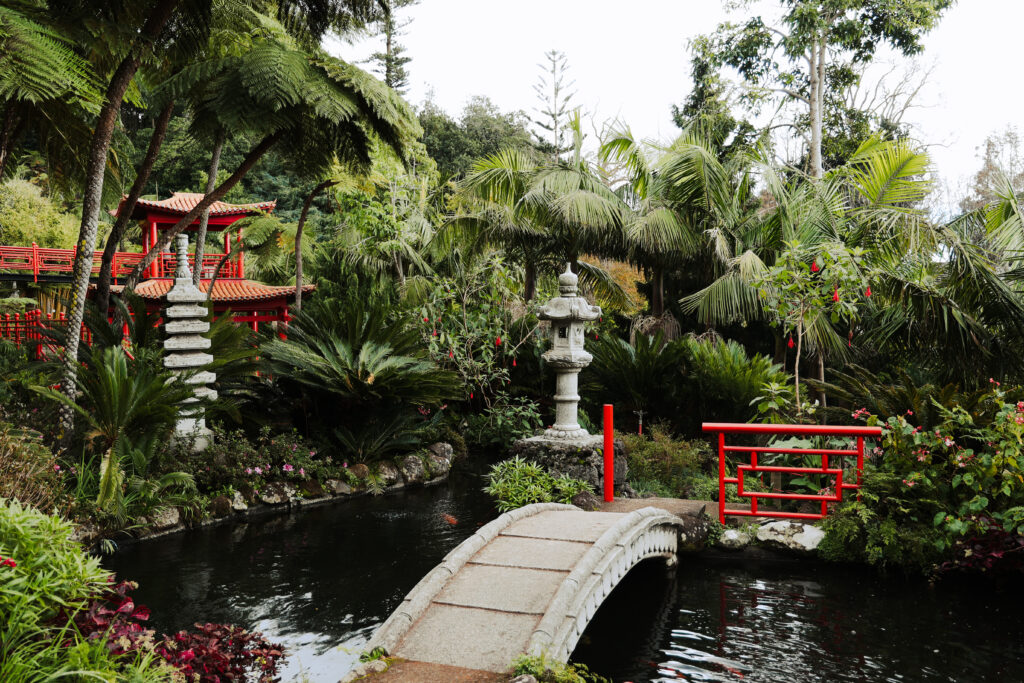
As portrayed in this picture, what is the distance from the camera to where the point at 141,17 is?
21.8 ft

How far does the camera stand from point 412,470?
33.8 ft

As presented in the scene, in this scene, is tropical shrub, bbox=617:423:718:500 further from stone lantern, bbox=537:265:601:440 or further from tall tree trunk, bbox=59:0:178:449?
tall tree trunk, bbox=59:0:178:449

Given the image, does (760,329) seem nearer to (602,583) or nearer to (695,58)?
(695,58)

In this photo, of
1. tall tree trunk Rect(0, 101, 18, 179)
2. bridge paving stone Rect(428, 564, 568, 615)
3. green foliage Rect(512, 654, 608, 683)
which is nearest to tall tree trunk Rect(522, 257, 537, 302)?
tall tree trunk Rect(0, 101, 18, 179)

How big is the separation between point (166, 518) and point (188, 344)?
208cm

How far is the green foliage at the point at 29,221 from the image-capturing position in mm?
21375

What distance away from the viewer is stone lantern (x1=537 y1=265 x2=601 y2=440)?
798 centimetres

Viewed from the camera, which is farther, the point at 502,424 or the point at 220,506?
the point at 502,424

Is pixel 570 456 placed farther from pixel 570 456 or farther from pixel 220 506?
pixel 220 506

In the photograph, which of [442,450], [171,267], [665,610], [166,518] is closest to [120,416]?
[166,518]

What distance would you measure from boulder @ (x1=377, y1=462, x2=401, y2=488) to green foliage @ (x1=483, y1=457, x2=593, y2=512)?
2461mm

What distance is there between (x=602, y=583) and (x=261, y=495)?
15.9 ft

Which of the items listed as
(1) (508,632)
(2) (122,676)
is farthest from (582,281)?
(2) (122,676)

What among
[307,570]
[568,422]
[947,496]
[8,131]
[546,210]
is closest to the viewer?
[947,496]
